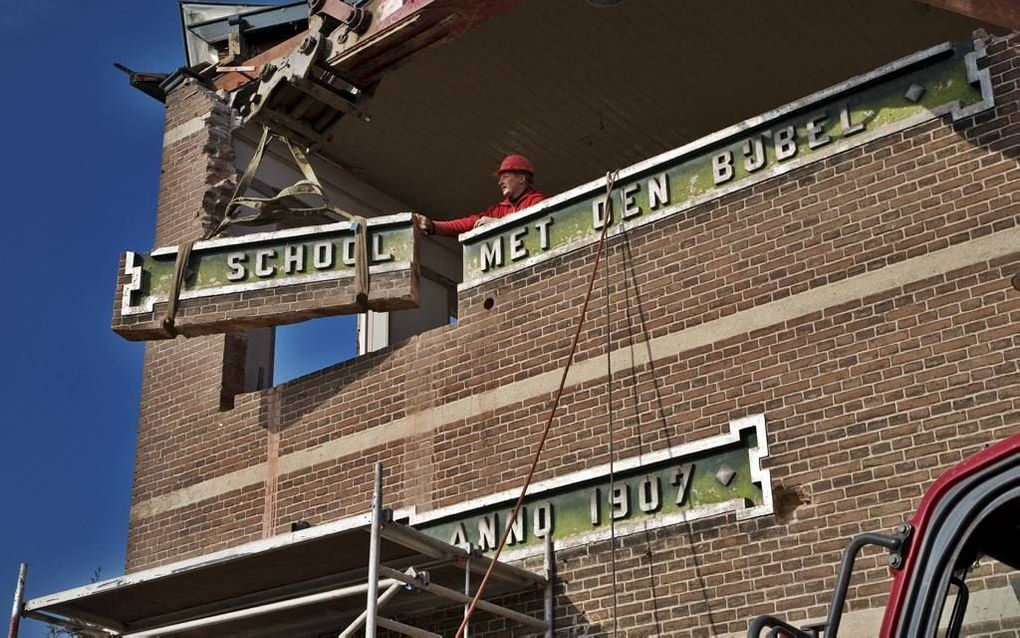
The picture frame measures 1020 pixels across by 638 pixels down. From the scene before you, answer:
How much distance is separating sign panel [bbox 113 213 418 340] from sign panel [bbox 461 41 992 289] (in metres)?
0.88

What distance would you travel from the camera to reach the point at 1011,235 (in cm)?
1048

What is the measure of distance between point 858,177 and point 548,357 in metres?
3.17

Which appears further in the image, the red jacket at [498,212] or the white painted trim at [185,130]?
the white painted trim at [185,130]

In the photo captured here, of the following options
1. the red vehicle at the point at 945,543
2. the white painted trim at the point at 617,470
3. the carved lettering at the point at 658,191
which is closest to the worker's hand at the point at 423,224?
the carved lettering at the point at 658,191

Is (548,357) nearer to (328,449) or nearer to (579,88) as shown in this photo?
(328,449)

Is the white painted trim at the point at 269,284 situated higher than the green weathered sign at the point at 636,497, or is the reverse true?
the white painted trim at the point at 269,284

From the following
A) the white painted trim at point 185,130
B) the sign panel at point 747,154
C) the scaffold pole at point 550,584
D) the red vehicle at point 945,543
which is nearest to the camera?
the red vehicle at point 945,543

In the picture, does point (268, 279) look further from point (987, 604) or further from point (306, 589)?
point (987, 604)

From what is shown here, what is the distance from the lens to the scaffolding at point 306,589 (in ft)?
33.9

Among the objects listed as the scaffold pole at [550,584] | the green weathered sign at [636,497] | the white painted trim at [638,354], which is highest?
the white painted trim at [638,354]

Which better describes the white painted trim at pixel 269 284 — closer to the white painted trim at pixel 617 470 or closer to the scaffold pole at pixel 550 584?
the white painted trim at pixel 617 470

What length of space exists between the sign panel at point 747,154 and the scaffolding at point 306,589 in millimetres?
3083

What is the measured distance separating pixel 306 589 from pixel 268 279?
13.4 ft

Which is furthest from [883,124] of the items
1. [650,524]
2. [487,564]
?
[487,564]
